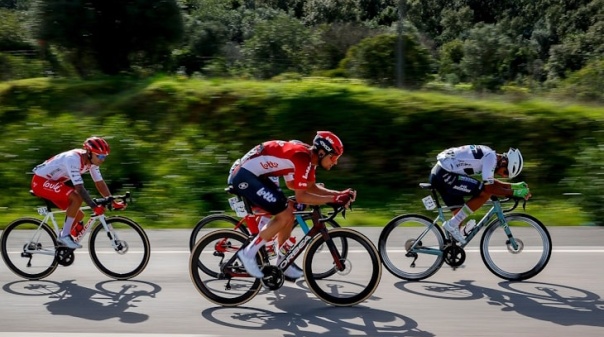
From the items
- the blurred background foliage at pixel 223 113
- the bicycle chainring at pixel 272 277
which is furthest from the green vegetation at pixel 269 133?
the bicycle chainring at pixel 272 277

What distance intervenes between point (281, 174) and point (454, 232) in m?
2.15

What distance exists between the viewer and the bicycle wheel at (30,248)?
9.03 m

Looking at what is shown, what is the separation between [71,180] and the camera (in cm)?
892

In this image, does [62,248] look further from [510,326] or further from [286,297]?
[510,326]

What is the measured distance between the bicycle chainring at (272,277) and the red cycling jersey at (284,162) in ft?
2.62

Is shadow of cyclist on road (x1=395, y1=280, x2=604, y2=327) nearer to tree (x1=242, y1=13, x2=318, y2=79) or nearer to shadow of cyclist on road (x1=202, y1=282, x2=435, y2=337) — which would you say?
shadow of cyclist on road (x1=202, y1=282, x2=435, y2=337)

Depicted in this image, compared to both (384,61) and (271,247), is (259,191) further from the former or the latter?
(384,61)

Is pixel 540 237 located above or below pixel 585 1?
below

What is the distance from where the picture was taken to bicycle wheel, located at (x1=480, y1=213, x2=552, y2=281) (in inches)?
339

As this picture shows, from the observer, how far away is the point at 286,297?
8070mm

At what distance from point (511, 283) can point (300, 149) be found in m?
2.75

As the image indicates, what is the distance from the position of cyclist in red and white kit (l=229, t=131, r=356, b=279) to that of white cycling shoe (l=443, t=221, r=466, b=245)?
162cm

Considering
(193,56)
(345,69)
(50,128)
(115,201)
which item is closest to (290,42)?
(193,56)

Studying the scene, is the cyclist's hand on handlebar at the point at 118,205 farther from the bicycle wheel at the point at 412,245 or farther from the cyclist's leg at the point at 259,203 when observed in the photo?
the bicycle wheel at the point at 412,245
